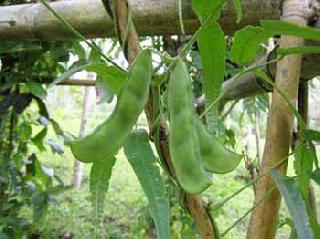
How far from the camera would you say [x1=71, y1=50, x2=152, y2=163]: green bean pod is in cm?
28

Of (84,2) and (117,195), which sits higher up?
(84,2)

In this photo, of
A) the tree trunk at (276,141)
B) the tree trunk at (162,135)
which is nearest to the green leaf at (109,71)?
the tree trunk at (162,135)

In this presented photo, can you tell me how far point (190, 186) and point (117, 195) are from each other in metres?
2.01

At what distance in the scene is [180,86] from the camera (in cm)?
28

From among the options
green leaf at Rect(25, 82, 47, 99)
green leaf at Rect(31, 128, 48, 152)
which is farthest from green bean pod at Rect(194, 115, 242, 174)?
green leaf at Rect(31, 128, 48, 152)

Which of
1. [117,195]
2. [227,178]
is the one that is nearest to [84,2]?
[117,195]

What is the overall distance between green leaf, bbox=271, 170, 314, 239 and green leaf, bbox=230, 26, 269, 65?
0.09 metres

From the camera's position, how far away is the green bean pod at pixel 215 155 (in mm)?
286

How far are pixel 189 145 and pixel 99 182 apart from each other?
4.4 inches

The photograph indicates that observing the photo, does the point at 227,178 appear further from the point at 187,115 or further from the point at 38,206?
the point at 187,115

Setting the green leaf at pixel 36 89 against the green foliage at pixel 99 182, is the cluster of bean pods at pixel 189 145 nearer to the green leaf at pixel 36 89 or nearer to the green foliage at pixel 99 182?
the green foliage at pixel 99 182

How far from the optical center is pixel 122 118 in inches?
11.3

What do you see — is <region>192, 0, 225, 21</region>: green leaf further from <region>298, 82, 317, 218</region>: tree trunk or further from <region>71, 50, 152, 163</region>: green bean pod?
<region>298, 82, 317, 218</region>: tree trunk

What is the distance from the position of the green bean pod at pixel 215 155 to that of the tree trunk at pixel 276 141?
93 millimetres
